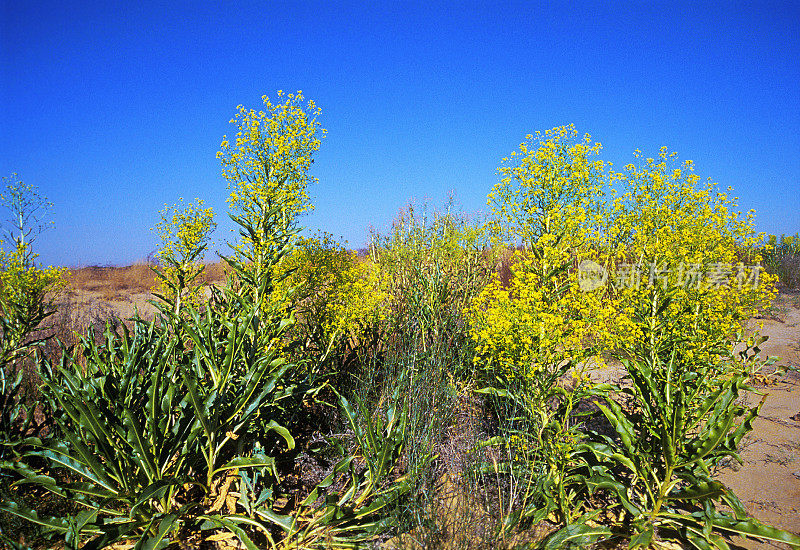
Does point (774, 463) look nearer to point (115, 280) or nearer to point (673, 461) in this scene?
point (673, 461)

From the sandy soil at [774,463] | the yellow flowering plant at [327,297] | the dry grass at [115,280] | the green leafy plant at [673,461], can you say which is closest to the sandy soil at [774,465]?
the sandy soil at [774,463]

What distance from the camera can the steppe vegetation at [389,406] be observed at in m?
2.48

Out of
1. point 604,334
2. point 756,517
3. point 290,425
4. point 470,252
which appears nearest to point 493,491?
point 604,334

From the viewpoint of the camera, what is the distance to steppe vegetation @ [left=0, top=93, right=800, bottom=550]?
248cm

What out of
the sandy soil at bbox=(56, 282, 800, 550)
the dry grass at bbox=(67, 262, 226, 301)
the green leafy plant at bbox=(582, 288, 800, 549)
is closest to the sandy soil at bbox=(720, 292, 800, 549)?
the sandy soil at bbox=(56, 282, 800, 550)

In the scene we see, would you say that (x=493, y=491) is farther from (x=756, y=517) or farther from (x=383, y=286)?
(x=383, y=286)

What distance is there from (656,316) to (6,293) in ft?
19.6

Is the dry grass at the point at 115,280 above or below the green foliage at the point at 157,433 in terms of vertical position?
above

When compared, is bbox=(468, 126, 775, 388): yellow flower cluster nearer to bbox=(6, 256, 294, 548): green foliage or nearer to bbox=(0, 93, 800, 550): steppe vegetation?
bbox=(0, 93, 800, 550): steppe vegetation

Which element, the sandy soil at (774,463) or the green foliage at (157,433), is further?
the sandy soil at (774,463)

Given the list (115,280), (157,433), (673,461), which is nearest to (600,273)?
(673,461)

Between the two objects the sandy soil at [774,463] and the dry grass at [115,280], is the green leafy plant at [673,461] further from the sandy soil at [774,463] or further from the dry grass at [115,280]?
the dry grass at [115,280]

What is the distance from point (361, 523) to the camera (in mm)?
2713

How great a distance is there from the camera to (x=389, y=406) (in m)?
3.34
